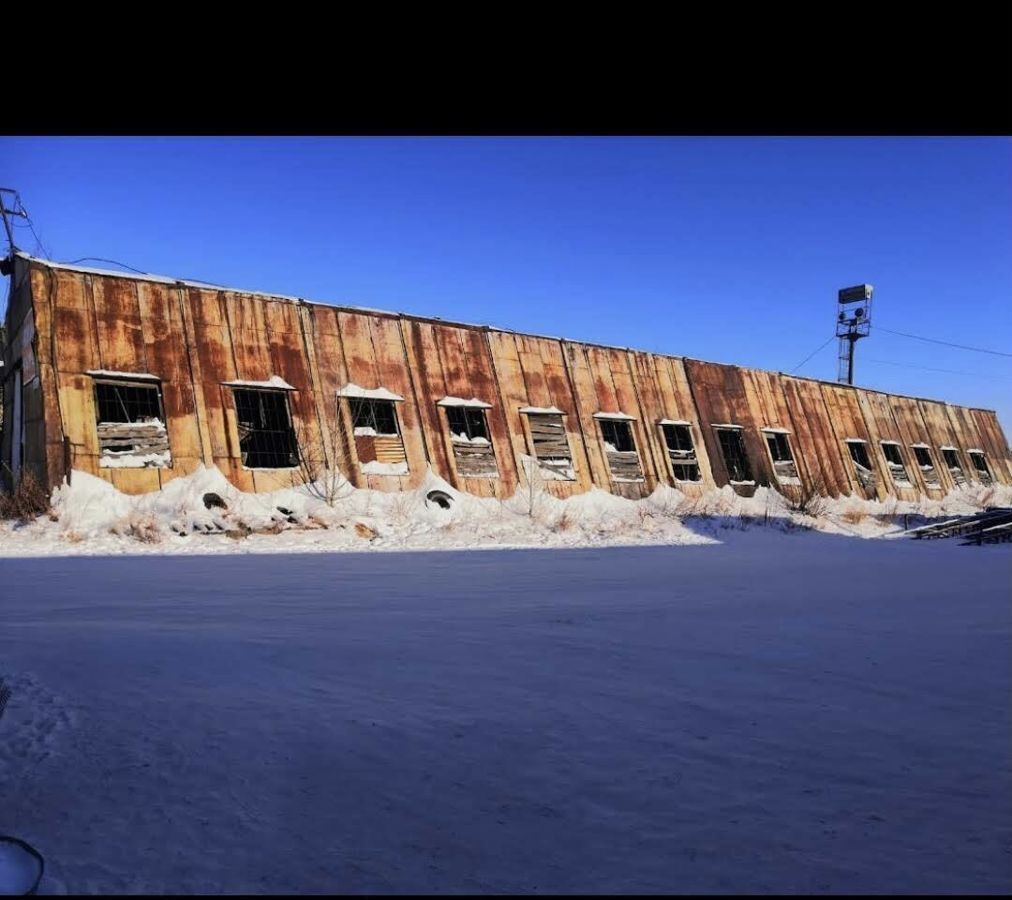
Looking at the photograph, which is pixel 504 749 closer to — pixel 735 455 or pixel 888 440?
pixel 735 455

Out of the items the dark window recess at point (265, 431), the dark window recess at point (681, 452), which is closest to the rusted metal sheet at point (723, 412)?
the dark window recess at point (681, 452)

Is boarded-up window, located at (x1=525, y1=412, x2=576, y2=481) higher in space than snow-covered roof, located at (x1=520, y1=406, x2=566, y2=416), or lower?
lower

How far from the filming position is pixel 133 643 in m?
4.56

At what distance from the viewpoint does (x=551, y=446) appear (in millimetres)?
18000

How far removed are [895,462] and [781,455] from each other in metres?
8.02

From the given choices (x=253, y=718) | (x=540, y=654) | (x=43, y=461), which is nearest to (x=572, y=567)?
(x=540, y=654)

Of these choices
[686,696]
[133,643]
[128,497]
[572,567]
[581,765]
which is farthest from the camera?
[128,497]

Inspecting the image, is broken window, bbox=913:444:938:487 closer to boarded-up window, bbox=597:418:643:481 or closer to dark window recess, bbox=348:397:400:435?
boarded-up window, bbox=597:418:643:481

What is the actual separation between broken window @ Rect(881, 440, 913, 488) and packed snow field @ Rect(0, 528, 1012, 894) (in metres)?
23.8

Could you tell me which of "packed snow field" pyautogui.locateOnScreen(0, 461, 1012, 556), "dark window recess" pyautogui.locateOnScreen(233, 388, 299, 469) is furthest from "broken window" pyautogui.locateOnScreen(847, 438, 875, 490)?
"dark window recess" pyautogui.locateOnScreen(233, 388, 299, 469)

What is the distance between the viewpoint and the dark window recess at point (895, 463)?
90.0ft

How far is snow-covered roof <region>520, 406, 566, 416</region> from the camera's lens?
59.0 feet

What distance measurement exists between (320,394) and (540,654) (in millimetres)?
11840
